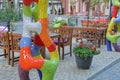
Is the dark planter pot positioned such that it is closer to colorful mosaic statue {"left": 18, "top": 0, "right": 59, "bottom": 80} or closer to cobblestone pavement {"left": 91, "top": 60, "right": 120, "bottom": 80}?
cobblestone pavement {"left": 91, "top": 60, "right": 120, "bottom": 80}

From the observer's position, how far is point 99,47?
1207 centimetres

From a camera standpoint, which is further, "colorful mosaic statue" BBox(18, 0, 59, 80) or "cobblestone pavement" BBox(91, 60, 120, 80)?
"cobblestone pavement" BBox(91, 60, 120, 80)

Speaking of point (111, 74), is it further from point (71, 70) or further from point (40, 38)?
point (40, 38)

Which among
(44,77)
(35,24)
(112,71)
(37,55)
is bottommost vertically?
(112,71)

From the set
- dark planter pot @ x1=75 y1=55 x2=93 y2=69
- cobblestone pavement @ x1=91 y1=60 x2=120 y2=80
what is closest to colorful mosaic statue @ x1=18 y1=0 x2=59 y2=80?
cobblestone pavement @ x1=91 y1=60 x2=120 y2=80

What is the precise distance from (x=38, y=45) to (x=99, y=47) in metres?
6.87

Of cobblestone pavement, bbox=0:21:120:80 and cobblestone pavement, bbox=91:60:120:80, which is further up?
cobblestone pavement, bbox=0:21:120:80

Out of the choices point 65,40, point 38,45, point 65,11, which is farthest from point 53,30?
point 65,11

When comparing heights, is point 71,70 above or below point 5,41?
below

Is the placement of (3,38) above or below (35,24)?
below

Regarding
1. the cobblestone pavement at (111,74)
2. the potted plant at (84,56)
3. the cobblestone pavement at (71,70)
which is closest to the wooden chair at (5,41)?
the cobblestone pavement at (71,70)

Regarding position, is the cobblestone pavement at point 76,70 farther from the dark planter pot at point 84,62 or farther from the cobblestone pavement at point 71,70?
the dark planter pot at point 84,62

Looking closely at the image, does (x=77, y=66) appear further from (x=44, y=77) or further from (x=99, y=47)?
(x=99, y=47)

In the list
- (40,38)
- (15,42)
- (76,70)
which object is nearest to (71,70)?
(76,70)
